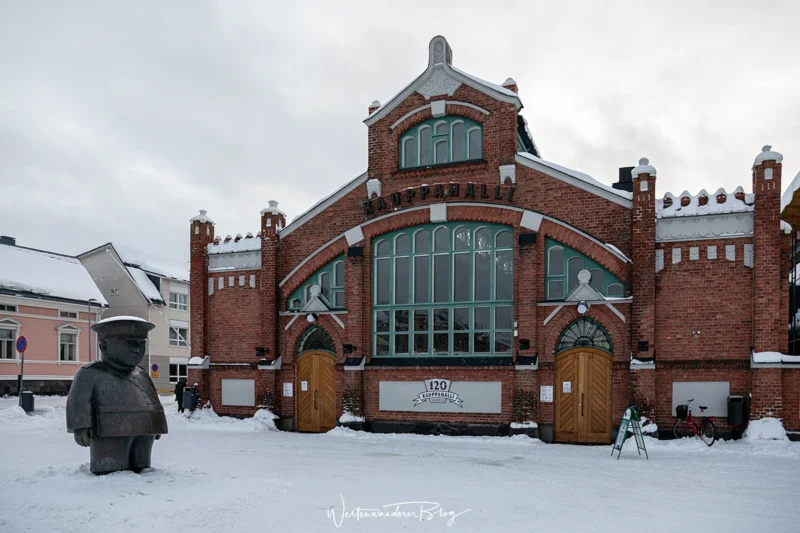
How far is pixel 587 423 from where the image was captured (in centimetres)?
1639

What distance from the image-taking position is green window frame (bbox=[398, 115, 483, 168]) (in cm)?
1834

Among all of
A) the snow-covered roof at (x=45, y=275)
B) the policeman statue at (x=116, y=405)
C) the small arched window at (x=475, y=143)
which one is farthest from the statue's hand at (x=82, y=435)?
the snow-covered roof at (x=45, y=275)

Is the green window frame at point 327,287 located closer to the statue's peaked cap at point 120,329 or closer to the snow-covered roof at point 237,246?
the snow-covered roof at point 237,246

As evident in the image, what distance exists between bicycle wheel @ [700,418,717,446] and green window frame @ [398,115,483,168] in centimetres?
885

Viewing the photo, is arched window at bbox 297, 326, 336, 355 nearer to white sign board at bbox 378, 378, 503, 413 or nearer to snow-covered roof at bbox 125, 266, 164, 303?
white sign board at bbox 378, 378, 503, 413

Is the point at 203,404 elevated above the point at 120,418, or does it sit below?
below

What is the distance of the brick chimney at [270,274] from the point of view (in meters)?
20.1

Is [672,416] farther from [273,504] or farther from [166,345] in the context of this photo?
[166,345]

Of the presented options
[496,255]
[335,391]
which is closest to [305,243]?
[335,391]

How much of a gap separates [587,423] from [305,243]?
9757mm

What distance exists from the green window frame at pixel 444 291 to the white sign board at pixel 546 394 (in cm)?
137

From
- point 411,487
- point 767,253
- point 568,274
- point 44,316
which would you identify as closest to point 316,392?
point 568,274

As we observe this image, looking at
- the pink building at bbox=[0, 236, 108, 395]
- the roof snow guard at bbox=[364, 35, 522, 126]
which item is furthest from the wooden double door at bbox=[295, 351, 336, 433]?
the pink building at bbox=[0, 236, 108, 395]

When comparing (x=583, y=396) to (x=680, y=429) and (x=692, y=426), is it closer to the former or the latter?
(x=680, y=429)
